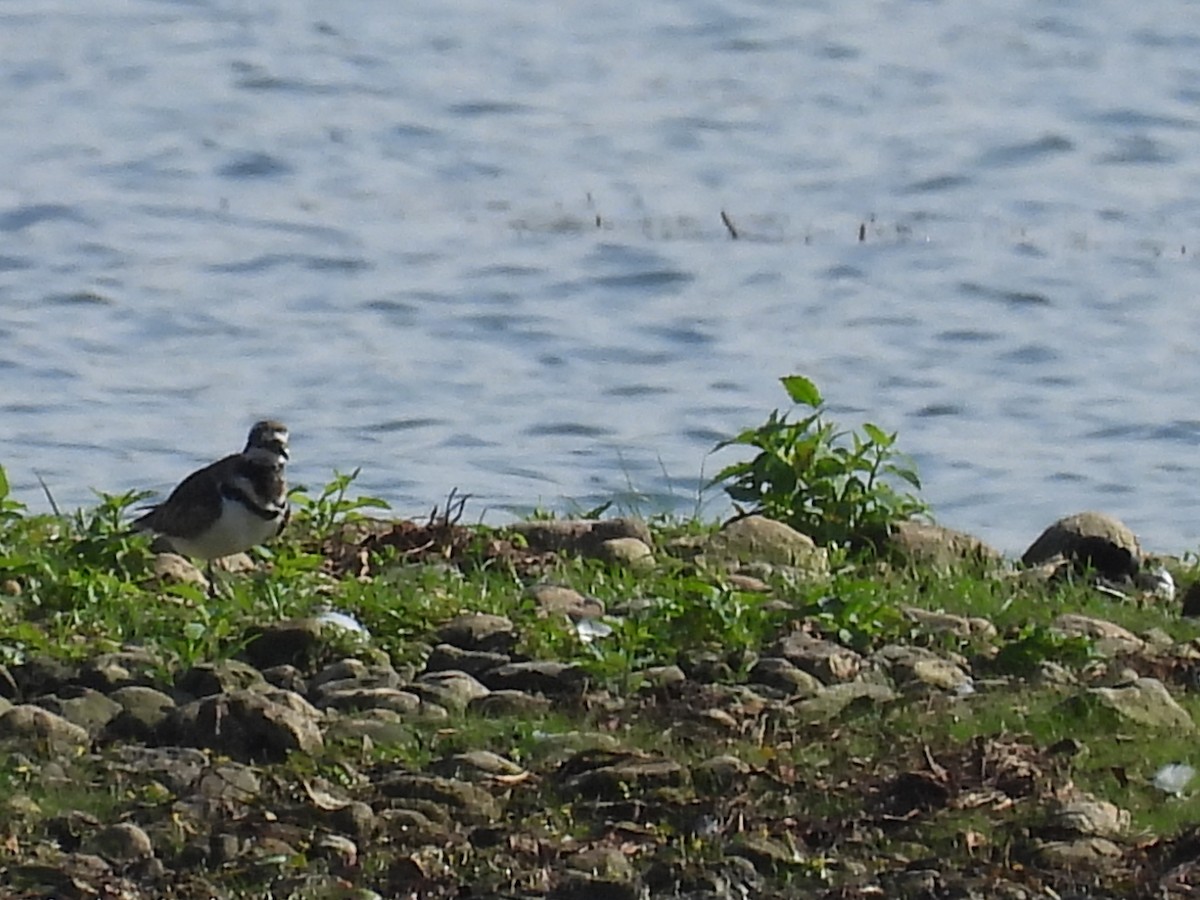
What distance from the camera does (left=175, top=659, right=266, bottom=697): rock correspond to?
677 centimetres

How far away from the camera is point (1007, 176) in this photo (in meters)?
19.0

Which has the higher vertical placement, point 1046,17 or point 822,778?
point 822,778

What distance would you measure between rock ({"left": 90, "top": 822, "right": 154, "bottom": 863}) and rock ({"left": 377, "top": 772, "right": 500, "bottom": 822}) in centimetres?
54

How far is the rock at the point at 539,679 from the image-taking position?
6852 mm

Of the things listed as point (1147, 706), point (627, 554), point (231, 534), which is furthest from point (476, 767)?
point (627, 554)

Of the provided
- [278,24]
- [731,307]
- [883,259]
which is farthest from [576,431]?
[278,24]

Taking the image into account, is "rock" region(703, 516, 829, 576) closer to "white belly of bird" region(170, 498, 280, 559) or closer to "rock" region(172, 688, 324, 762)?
"white belly of bird" region(170, 498, 280, 559)

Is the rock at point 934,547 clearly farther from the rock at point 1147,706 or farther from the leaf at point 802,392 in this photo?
the rock at point 1147,706

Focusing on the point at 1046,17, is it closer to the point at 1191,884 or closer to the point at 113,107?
the point at 113,107

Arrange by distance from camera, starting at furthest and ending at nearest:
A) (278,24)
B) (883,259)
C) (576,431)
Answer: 1. (278,24)
2. (883,259)
3. (576,431)

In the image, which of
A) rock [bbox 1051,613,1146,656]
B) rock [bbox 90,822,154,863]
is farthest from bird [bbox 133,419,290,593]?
rock [bbox 90,822,154,863]

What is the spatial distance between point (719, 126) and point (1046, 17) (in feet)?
13.3

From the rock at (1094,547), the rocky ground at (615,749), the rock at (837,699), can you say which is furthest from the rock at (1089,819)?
the rock at (1094,547)

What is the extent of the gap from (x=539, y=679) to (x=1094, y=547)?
Answer: 2.82m
